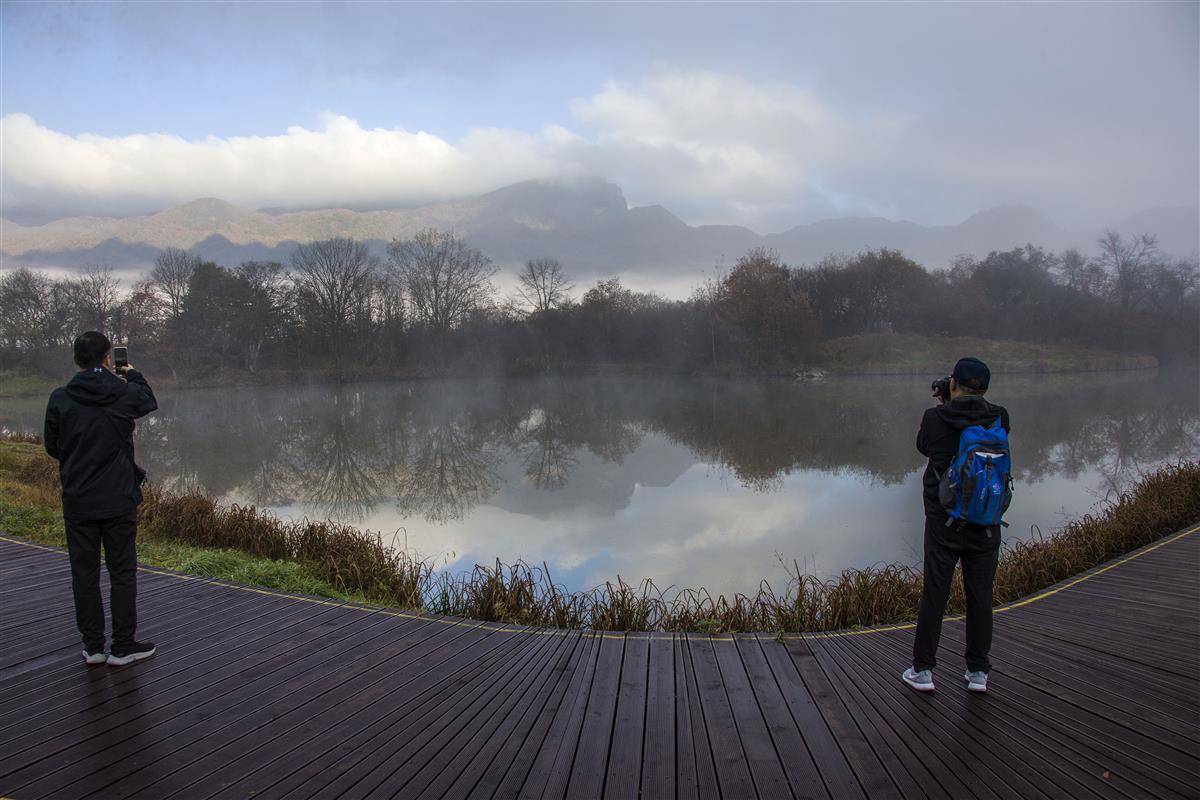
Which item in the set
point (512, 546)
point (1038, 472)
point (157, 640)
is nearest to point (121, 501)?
point (157, 640)

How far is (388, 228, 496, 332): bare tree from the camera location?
50031mm

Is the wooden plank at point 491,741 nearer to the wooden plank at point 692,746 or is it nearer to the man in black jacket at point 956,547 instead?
the wooden plank at point 692,746

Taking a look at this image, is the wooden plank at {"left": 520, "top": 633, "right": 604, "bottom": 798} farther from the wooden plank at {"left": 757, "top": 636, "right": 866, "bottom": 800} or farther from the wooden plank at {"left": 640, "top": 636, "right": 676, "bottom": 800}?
the wooden plank at {"left": 757, "top": 636, "right": 866, "bottom": 800}

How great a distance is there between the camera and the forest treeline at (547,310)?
43531 millimetres

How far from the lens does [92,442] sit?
134 inches

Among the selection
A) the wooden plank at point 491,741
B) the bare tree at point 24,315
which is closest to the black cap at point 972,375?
the wooden plank at point 491,741

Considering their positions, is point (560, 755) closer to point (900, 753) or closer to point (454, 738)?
point (454, 738)

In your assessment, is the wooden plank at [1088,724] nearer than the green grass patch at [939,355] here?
Yes

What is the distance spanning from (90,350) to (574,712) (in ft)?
10.1

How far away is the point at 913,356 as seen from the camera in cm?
4525

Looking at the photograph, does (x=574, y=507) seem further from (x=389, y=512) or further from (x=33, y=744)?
(x=33, y=744)

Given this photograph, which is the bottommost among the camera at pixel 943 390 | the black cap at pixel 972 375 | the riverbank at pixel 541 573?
the riverbank at pixel 541 573

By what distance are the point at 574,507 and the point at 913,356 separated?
40.9 m

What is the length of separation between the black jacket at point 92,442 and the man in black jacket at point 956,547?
404cm
